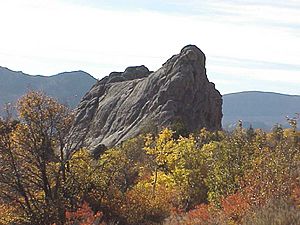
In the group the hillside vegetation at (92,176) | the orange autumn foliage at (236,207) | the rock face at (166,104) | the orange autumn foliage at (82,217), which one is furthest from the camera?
the rock face at (166,104)

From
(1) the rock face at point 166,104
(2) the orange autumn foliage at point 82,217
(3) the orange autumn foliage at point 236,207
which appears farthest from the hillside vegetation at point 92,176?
(1) the rock face at point 166,104

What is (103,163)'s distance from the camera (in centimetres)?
3412

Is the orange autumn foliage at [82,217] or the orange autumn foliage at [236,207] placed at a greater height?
the orange autumn foliage at [236,207]

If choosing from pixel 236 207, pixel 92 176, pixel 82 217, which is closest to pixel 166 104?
pixel 92 176

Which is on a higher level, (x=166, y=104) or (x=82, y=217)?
(x=166, y=104)

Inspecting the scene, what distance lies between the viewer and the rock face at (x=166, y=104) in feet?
348

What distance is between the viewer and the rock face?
348ft

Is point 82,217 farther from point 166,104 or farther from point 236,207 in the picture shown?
point 166,104

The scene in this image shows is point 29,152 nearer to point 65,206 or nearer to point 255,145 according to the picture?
point 65,206

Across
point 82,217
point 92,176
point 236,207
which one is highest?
point 236,207

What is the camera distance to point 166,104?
351 ft

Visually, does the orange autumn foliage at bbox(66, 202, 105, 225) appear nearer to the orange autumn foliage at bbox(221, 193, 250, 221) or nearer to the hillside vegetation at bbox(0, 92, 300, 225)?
the hillside vegetation at bbox(0, 92, 300, 225)

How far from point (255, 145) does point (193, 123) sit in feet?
268

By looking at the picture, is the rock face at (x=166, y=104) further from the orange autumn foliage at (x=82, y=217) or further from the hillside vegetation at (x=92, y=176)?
the orange autumn foliage at (x=82, y=217)
